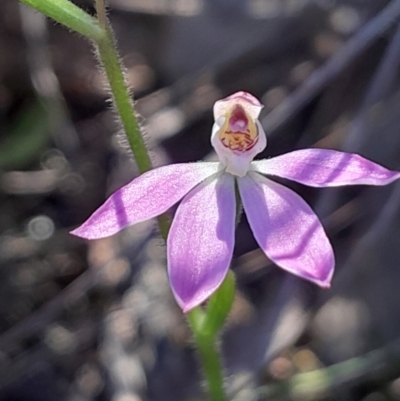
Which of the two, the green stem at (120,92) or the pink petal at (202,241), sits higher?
the green stem at (120,92)

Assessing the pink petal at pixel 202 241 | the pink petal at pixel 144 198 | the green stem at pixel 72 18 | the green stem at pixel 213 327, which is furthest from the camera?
the green stem at pixel 213 327

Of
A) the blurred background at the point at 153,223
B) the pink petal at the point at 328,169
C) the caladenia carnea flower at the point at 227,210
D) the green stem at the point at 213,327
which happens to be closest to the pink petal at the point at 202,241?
the caladenia carnea flower at the point at 227,210

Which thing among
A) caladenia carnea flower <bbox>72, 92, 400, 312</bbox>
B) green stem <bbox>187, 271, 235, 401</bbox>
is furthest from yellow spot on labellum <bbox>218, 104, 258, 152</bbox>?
green stem <bbox>187, 271, 235, 401</bbox>

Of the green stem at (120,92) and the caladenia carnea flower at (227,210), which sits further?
the green stem at (120,92)

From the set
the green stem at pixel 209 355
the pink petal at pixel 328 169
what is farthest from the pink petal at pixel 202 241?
the green stem at pixel 209 355

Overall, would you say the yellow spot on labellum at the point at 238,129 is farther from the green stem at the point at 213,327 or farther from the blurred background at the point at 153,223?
the blurred background at the point at 153,223

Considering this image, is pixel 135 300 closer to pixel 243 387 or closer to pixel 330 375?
pixel 243 387

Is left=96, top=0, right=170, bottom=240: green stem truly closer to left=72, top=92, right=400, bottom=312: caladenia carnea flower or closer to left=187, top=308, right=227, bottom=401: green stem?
left=72, top=92, right=400, bottom=312: caladenia carnea flower

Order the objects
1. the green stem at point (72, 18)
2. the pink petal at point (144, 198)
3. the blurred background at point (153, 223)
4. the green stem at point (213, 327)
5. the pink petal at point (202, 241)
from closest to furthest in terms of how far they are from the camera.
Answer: the pink petal at point (202, 241), the pink petal at point (144, 198), the green stem at point (72, 18), the green stem at point (213, 327), the blurred background at point (153, 223)

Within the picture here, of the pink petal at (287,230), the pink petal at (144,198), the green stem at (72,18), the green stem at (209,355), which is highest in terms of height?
the green stem at (72,18)
